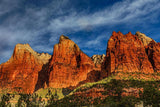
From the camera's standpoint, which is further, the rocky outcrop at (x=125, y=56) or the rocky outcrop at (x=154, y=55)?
the rocky outcrop at (x=154, y=55)

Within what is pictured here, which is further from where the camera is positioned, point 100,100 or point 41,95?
point 41,95

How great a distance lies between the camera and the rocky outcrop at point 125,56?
6230 inches

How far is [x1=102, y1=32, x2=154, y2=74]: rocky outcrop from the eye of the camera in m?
158

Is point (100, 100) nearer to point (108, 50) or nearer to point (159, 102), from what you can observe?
point (159, 102)

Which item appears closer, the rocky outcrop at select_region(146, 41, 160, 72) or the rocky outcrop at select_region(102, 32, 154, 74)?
the rocky outcrop at select_region(102, 32, 154, 74)

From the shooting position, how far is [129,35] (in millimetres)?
174750

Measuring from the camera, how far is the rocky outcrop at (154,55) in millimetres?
170250

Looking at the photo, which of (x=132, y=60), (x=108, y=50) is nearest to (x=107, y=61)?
(x=108, y=50)

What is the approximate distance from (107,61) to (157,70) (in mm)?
39501

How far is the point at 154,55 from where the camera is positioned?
17512 centimetres

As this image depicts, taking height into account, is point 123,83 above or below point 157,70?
below

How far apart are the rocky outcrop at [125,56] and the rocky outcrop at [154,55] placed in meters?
6.29

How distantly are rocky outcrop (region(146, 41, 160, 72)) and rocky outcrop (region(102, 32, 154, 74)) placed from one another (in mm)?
6293

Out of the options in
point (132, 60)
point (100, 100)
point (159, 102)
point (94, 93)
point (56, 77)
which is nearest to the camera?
point (159, 102)
